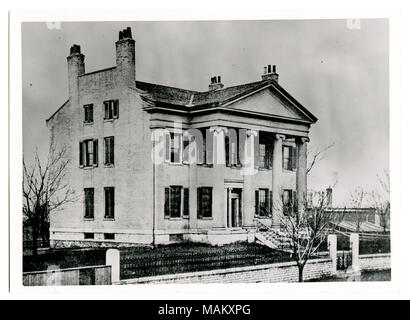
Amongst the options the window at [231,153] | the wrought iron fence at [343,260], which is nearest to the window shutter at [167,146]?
the window at [231,153]

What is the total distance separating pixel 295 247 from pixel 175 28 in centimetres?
382

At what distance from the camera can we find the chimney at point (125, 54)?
35.7 feet

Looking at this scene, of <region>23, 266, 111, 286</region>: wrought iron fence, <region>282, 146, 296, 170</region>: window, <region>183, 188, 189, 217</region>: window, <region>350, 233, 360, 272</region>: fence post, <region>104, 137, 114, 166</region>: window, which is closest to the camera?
<region>23, 266, 111, 286</region>: wrought iron fence

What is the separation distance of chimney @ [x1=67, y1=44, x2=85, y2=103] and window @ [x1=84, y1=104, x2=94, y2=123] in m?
0.24


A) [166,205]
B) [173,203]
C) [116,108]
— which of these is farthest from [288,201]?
[116,108]

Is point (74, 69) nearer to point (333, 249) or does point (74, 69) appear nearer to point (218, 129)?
point (218, 129)

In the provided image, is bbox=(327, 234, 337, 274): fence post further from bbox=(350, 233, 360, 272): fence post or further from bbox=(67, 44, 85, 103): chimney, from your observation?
bbox=(67, 44, 85, 103): chimney

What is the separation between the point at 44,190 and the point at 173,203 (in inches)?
76.1

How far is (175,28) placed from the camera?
1086 cm

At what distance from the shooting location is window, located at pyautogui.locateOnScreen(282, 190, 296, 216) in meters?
11.8

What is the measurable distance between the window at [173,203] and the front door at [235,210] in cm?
87

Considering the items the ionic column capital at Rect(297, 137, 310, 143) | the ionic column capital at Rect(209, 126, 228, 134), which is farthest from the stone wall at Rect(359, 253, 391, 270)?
the ionic column capital at Rect(209, 126, 228, 134)

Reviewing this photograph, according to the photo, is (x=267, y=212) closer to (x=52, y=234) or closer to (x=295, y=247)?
(x=295, y=247)
